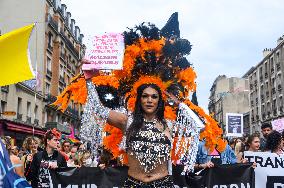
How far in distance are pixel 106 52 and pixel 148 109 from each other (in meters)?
1.24

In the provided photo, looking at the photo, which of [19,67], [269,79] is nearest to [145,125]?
[19,67]

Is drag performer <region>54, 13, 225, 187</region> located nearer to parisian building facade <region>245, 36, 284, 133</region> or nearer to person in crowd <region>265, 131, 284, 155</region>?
person in crowd <region>265, 131, 284, 155</region>

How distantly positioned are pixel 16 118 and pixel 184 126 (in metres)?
31.3

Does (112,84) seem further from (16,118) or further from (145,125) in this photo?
(16,118)

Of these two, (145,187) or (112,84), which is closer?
(145,187)

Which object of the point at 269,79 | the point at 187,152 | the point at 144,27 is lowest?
the point at 187,152

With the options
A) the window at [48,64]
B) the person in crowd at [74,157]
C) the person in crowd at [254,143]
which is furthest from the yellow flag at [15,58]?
the window at [48,64]

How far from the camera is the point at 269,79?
193ft

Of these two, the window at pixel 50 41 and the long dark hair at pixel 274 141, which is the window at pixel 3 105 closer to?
the window at pixel 50 41

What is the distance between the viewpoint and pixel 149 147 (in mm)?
4195

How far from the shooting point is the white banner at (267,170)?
634 cm

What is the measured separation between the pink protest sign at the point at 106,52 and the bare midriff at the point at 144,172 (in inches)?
47.2

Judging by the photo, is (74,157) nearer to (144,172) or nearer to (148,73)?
(148,73)

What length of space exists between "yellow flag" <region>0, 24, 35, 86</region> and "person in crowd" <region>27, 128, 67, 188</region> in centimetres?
328
